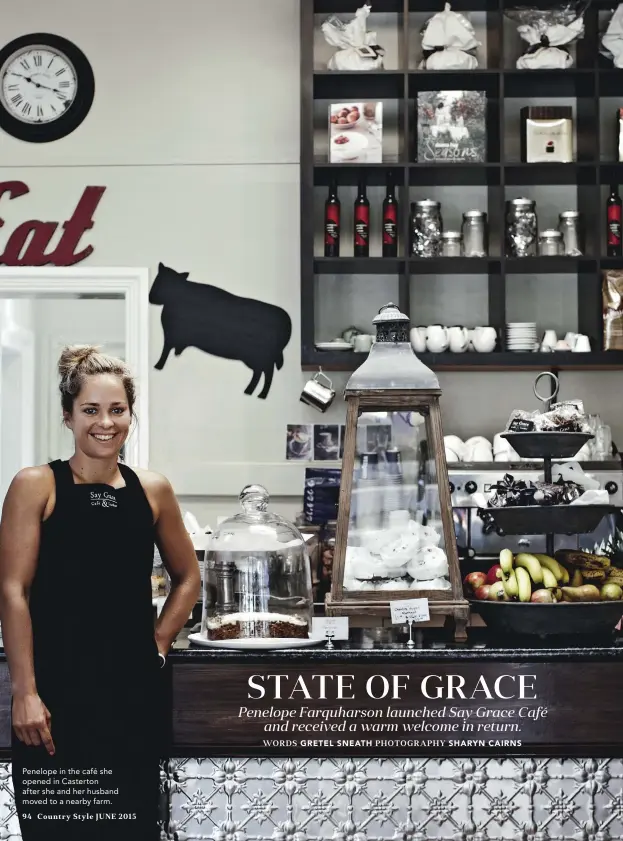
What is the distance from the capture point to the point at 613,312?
3963 mm

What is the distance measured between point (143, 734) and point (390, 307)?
1.17m

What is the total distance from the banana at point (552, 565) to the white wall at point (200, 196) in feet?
5.94

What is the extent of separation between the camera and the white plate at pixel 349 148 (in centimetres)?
401

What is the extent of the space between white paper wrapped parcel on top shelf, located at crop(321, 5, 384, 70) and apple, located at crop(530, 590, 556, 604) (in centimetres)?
246

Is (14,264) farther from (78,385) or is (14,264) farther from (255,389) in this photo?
(78,385)

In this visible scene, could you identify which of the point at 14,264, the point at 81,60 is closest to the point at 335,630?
the point at 14,264

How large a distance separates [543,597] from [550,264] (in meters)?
2.00

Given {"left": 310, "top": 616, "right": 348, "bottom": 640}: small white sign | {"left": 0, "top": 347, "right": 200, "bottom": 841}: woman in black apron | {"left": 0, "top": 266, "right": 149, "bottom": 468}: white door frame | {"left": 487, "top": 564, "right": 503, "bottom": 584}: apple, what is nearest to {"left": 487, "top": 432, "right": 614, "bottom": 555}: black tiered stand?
{"left": 487, "top": 564, "right": 503, "bottom": 584}: apple

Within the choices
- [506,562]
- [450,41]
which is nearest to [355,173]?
[450,41]

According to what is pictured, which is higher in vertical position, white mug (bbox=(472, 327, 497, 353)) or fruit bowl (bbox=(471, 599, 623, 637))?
white mug (bbox=(472, 327, 497, 353))

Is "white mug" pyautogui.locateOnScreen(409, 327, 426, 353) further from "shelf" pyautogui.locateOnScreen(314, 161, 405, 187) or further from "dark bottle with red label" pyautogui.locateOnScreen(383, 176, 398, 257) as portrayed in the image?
"shelf" pyautogui.locateOnScreen(314, 161, 405, 187)

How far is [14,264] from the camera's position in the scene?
4301 mm

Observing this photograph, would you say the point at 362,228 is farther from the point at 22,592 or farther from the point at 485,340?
the point at 22,592

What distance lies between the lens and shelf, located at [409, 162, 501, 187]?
3.97 m
